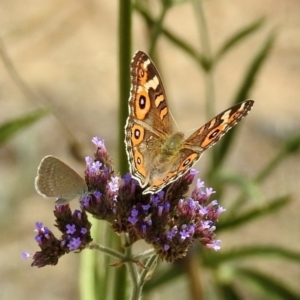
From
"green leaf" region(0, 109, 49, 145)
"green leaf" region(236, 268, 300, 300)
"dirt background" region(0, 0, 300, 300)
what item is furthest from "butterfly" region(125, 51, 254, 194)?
"dirt background" region(0, 0, 300, 300)

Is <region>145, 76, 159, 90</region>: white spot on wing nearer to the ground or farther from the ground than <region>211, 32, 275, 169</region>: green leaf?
nearer to the ground

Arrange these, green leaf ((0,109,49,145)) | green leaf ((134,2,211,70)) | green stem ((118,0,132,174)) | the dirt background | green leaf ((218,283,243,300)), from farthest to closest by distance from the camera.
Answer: the dirt background
green leaf ((218,283,243,300))
green leaf ((134,2,211,70))
green leaf ((0,109,49,145))
green stem ((118,0,132,174))

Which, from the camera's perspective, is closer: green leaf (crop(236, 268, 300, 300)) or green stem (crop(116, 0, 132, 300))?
green stem (crop(116, 0, 132, 300))

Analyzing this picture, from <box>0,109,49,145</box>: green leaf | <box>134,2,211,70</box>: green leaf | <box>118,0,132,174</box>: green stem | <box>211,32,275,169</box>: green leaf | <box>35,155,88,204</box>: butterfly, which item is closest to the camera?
<box>35,155,88,204</box>: butterfly

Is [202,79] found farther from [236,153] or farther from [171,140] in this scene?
[171,140]

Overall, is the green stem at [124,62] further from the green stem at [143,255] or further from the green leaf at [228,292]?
the green leaf at [228,292]

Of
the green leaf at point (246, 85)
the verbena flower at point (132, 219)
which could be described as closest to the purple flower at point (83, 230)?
the verbena flower at point (132, 219)

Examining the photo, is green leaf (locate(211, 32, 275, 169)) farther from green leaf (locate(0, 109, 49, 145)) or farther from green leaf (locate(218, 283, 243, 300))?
green leaf (locate(0, 109, 49, 145))

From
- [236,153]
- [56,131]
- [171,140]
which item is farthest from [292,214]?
[171,140]
